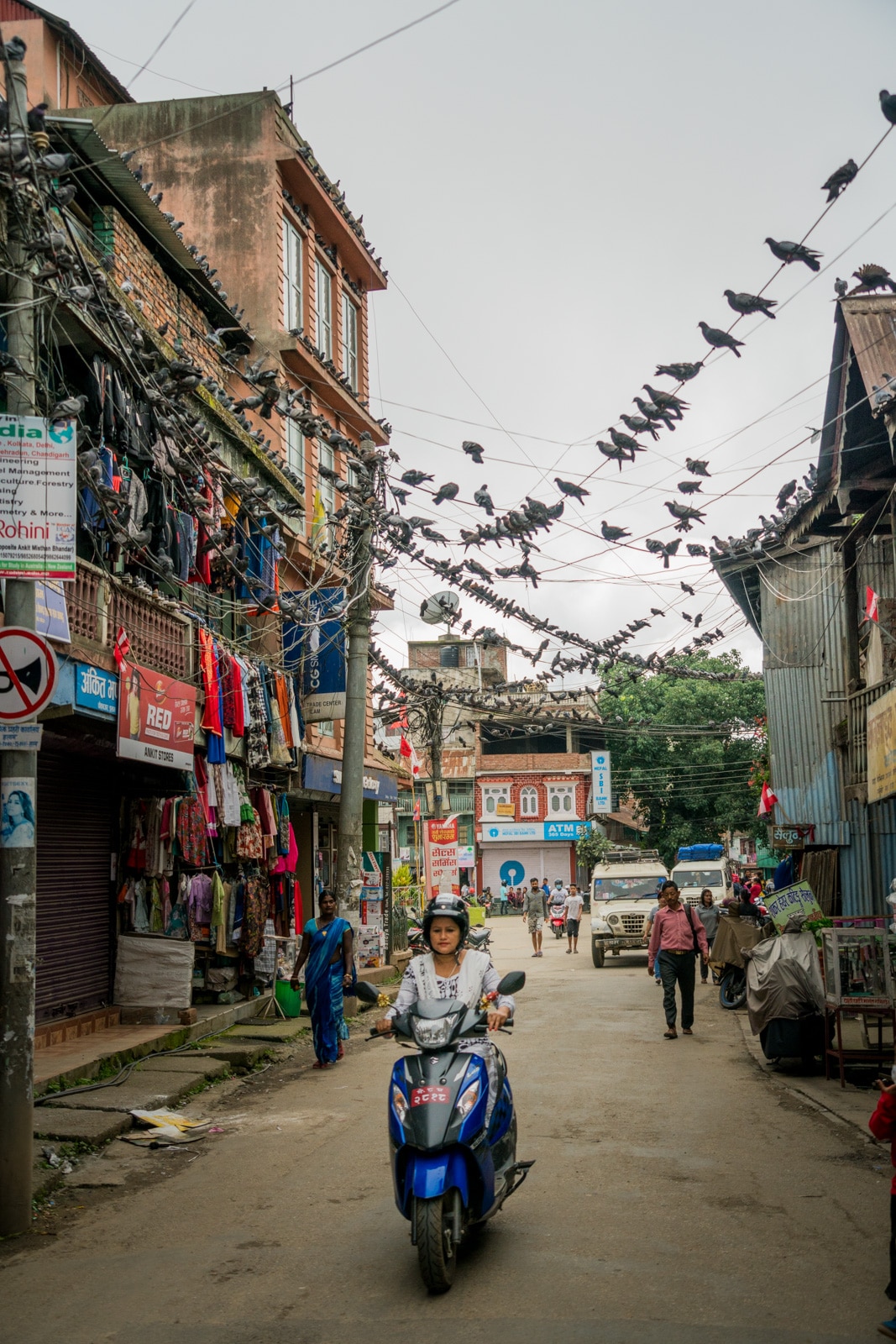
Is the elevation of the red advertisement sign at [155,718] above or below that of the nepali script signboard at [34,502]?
below

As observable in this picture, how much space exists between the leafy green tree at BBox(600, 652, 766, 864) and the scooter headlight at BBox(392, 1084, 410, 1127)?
48.4m

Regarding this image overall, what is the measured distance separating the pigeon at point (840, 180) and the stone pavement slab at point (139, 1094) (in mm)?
8675

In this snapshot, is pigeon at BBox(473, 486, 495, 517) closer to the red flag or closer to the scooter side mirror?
the red flag

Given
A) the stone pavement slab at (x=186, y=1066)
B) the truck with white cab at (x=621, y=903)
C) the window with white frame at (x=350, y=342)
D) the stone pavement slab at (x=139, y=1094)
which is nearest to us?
the stone pavement slab at (x=139, y=1094)

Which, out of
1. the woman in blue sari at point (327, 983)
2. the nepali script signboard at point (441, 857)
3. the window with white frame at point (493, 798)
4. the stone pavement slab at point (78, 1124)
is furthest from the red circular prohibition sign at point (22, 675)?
the window with white frame at point (493, 798)

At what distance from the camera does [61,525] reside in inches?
271

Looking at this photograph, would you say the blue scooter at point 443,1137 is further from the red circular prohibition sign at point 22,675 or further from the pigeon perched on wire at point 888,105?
the pigeon perched on wire at point 888,105

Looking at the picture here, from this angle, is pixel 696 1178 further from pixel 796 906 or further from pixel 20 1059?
pixel 796 906

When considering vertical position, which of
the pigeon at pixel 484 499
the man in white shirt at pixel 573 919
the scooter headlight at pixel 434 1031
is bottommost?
the man in white shirt at pixel 573 919

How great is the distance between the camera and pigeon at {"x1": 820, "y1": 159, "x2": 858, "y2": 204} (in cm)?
830

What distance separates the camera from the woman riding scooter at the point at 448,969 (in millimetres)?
6242

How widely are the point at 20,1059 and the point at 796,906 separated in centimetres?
770

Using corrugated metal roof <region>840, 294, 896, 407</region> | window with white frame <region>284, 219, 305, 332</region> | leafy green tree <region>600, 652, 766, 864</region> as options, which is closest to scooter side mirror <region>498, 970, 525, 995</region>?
corrugated metal roof <region>840, 294, 896, 407</region>

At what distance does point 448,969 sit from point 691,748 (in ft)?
165
